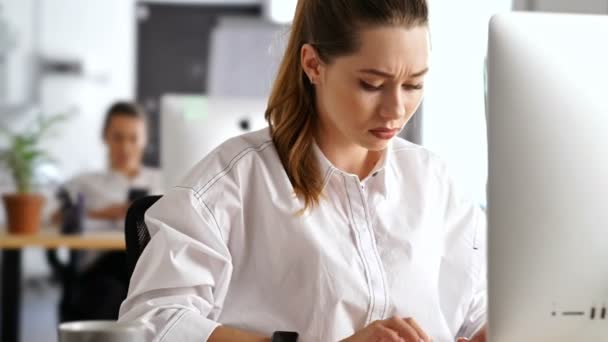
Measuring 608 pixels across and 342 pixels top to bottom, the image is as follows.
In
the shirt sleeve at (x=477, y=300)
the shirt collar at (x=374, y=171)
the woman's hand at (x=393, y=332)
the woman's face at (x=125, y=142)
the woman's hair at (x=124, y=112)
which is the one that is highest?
the shirt collar at (x=374, y=171)

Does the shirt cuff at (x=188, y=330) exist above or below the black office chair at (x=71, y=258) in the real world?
above

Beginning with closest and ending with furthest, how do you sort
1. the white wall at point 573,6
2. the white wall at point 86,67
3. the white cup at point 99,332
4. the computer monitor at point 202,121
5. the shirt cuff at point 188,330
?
the white cup at point 99,332 → the shirt cuff at point 188,330 → the white wall at point 573,6 → the computer monitor at point 202,121 → the white wall at point 86,67

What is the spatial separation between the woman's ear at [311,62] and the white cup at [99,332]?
66cm

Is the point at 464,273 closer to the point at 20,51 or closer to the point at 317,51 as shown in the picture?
the point at 317,51

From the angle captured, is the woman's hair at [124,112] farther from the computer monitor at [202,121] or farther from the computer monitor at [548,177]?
the computer monitor at [548,177]

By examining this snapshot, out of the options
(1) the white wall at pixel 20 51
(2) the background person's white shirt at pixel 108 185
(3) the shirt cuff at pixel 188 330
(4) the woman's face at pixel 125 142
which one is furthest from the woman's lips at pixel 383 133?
(1) the white wall at pixel 20 51

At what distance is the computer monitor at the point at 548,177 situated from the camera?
42.0 inches

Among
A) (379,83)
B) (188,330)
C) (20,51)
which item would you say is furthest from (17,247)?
(20,51)

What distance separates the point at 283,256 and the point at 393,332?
32cm

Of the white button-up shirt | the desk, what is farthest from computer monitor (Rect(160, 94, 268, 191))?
the white button-up shirt

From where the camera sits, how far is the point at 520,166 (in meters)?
1.06

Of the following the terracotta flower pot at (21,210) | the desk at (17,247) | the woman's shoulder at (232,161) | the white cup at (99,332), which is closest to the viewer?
the white cup at (99,332)

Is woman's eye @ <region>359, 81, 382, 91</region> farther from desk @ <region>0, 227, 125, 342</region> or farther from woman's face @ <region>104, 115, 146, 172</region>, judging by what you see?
woman's face @ <region>104, 115, 146, 172</region>

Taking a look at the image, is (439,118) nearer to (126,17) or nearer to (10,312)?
(10,312)
